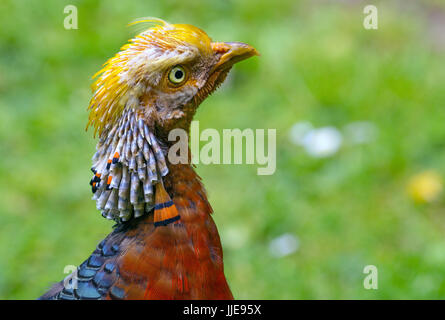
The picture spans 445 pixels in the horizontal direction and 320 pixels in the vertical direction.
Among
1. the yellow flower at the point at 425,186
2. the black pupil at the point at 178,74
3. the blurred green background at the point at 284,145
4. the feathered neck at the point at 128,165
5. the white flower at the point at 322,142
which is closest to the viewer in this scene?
the feathered neck at the point at 128,165

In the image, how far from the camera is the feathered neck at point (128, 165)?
101 inches

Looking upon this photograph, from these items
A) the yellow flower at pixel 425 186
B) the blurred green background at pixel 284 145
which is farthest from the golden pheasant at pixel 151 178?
the yellow flower at pixel 425 186

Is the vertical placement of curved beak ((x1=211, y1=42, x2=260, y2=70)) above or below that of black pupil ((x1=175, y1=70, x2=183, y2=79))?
above

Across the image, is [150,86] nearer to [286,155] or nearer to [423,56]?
[286,155]

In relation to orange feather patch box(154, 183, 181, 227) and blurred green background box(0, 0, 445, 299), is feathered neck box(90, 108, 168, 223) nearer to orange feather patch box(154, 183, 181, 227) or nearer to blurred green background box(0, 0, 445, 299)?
orange feather patch box(154, 183, 181, 227)

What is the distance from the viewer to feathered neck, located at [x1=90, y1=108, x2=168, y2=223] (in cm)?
256

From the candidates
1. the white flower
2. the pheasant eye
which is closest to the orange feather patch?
the pheasant eye

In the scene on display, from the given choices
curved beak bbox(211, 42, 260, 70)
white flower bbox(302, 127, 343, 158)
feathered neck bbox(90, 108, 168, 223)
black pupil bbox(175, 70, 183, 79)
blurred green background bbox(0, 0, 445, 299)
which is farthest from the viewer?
white flower bbox(302, 127, 343, 158)

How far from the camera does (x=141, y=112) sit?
2.61 metres

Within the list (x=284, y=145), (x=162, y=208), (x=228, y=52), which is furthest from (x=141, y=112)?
(x=284, y=145)

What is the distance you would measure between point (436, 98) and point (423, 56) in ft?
2.05

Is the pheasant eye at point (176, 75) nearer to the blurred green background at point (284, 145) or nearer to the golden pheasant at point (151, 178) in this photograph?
the golden pheasant at point (151, 178)

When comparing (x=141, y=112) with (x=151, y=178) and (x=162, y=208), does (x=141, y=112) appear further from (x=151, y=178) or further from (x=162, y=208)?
(x=162, y=208)

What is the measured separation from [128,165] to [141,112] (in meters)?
0.24
